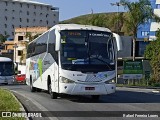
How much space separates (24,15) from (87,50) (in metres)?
153

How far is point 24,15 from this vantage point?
168m

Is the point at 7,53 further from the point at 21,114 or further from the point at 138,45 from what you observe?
the point at 21,114

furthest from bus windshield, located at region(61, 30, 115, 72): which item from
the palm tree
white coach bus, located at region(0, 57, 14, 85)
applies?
the palm tree

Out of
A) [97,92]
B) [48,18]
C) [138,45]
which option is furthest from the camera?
[48,18]

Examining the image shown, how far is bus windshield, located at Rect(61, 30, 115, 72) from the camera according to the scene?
18.1 m

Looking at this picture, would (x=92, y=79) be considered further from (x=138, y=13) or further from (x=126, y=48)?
(x=126, y=48)

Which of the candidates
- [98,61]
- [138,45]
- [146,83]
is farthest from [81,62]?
[138,45]

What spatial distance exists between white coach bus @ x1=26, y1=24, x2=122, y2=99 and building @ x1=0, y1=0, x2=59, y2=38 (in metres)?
143

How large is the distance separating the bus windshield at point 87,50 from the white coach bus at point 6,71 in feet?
83.0

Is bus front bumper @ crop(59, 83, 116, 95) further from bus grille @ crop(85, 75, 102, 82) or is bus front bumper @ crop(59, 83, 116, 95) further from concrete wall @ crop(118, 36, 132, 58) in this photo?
concrete wall @ crop(118, 36, 132, 58)

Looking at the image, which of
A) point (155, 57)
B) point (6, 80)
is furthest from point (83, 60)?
point (155, 57)

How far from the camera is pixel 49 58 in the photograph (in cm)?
2061

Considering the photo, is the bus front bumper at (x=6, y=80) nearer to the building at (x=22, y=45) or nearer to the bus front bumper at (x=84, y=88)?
the bus front bumper at (x=84, y=88)

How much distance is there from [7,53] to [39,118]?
103 m
